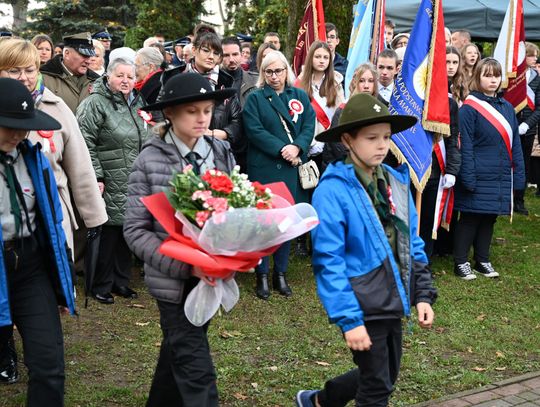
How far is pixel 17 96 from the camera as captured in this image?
158 inches

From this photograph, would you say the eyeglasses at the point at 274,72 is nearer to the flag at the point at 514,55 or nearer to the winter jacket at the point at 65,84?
the winter jacket at the point at 65,84

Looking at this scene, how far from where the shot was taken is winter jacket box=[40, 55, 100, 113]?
26.6 ft

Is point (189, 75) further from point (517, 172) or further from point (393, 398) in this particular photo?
point (517, 172)

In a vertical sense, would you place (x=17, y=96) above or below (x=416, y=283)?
above

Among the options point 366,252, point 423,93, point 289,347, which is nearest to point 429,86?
point 423,93

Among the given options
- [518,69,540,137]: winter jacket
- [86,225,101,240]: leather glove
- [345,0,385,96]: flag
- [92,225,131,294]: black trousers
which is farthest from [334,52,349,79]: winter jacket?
[86,225,101,240]: leather glove

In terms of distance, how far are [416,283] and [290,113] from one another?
12.6 ft

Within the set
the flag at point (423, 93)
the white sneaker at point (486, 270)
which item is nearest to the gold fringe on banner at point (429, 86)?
the flag at point (423, 93)

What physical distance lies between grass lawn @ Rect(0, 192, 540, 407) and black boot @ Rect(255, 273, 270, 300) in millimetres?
85

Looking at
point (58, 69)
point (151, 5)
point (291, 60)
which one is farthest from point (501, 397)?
point (151, 5)

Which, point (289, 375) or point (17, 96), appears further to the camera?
point (289, 375)

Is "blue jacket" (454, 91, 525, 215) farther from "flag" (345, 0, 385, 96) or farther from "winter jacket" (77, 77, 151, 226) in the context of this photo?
"winter jacket" (77, 77, 151, 226)

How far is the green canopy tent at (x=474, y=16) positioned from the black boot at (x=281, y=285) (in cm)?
800

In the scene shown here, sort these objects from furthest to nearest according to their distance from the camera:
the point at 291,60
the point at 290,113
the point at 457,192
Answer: the point at 291,60, the point at 457,192, the point at 290,113
